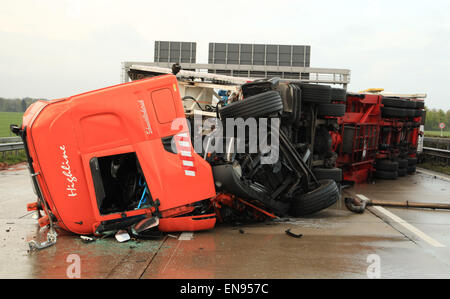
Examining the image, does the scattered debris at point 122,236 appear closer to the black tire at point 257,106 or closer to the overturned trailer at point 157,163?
the overturned trailer at point 157,163

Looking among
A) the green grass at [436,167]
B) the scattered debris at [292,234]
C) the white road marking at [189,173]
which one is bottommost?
the green grass at [436,167]

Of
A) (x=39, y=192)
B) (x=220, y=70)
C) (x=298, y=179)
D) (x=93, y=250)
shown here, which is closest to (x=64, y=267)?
(x=93, y=250)

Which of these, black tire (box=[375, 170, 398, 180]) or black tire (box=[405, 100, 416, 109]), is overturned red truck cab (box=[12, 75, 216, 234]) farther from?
black tire (box=[405, 100, 416, 109])

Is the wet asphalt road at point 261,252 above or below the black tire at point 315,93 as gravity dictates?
below

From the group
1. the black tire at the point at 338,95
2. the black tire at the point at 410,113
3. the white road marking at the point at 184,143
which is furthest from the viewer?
the black tire at the point at 410,113

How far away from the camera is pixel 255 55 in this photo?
99.8ft

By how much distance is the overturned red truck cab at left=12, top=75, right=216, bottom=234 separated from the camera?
13.8 feet

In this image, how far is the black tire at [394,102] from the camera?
394 inches

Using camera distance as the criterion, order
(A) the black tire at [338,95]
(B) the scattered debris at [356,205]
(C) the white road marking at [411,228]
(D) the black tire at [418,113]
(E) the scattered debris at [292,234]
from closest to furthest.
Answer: (C) the white road marking at [411,228]
(E) the scattered debris at [292,234]
(B) the scattered debris at [356,205]
(A) the black tire at [338,95]
(D) the black tire at [418,113]

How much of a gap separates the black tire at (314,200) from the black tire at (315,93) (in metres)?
1.60

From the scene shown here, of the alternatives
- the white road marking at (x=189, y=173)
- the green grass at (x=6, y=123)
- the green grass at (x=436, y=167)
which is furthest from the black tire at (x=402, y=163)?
the green grass at (x=6, y=123)
